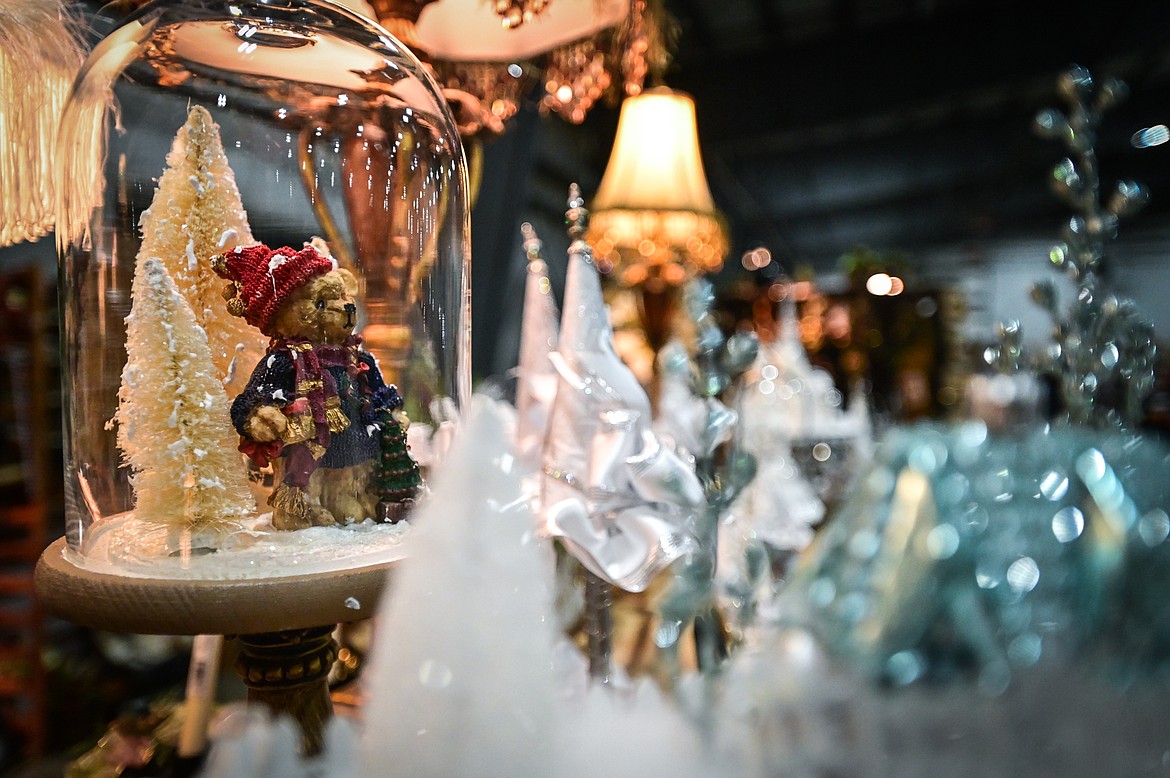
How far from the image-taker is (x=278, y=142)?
85cm

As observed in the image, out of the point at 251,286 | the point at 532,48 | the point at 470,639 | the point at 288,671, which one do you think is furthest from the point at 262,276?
the point at 532,48

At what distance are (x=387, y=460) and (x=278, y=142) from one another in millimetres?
383

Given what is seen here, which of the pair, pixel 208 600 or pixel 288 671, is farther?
pixel 288 671

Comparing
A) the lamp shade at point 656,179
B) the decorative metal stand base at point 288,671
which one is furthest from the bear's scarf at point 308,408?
the lamp shade at point 656,179

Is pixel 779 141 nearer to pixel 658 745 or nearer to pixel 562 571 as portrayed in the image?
pixel 562 571

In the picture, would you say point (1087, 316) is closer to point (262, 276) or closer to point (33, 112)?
point (262, 276)

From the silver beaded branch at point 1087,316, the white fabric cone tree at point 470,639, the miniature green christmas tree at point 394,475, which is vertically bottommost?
the miniature green christmas tree at point 394,475

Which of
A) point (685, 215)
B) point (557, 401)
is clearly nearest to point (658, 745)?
point (557, 401)

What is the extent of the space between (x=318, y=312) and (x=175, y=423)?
0.16 metres

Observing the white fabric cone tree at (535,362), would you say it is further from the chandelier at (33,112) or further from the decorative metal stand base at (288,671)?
the chandelier at (33,112)

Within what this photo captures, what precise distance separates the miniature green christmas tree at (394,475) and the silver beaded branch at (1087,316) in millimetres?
803

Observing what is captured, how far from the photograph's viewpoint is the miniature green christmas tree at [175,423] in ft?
2.17

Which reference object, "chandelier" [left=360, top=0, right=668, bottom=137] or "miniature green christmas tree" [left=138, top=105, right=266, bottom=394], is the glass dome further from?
"chandelier" [left=360, top=0, right=668, bottom=137]

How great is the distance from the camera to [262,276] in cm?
71
